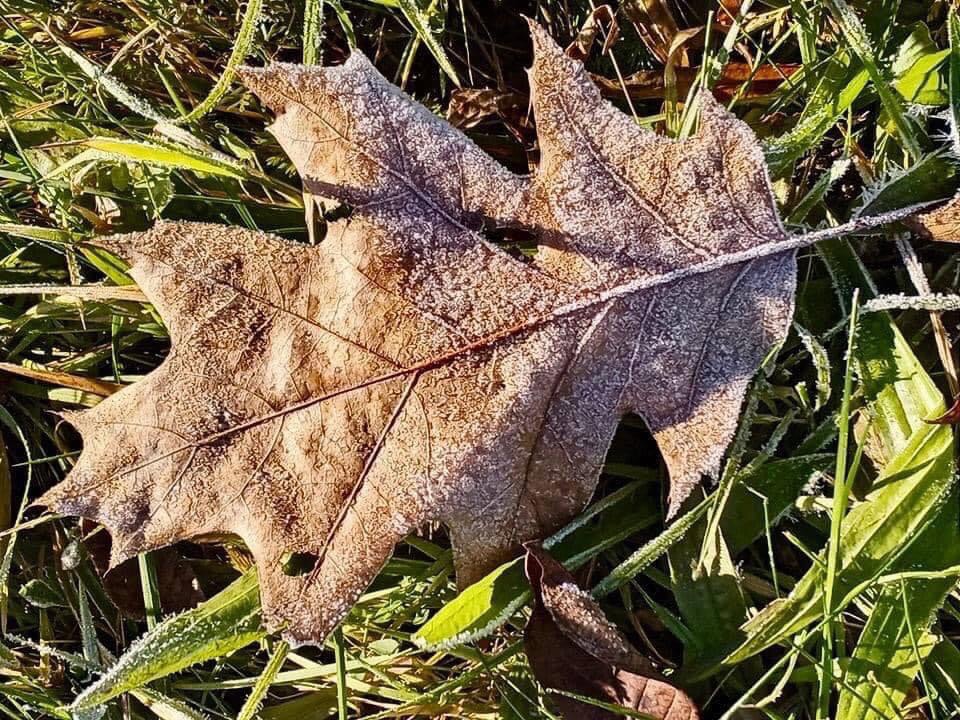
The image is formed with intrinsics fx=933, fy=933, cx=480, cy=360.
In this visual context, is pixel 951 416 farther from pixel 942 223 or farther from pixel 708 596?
pixel 708 596

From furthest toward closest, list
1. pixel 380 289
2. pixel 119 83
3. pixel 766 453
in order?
pixel 119 83 → pixel 766 453 → pixel 380 289

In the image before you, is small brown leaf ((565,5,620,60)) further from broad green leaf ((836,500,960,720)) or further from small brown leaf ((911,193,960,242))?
broad green leaf ((836,500,960,720))

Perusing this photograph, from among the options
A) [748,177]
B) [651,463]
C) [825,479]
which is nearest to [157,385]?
[651,463]

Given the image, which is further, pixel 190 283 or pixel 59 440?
pixel 59 440

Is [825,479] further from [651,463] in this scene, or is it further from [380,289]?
[380,289]

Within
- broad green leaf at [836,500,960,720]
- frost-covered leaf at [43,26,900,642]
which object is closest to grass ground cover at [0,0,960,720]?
broad green leaf at [836,500,960,720]

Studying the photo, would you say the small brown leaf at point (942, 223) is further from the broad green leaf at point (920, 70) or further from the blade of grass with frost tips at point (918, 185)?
the broad green leaf at point (920, 70)

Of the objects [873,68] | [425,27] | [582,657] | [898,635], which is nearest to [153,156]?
[425,27]
